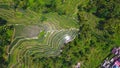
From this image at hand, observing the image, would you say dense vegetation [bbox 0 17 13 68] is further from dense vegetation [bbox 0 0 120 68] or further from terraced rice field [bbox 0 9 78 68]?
terraced rice field [bbox 0 9 78 68]

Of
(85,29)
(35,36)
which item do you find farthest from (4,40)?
Result: (85,29)

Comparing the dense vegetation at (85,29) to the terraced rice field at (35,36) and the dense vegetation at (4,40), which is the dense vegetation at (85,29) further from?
the terraced rice field at (35,36)

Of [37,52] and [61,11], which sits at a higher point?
[61,11]

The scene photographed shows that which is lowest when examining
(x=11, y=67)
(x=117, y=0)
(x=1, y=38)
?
(x=11, y=67)

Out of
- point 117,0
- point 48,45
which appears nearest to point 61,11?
point 48,45

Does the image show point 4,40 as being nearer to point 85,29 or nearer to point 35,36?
point 35,36

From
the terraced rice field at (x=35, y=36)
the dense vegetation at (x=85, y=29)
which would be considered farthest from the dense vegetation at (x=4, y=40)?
the terraced rice field at (x=35, y=36)

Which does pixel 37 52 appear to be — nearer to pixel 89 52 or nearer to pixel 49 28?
pixel 49 28

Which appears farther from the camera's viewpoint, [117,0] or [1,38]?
[117,0]
